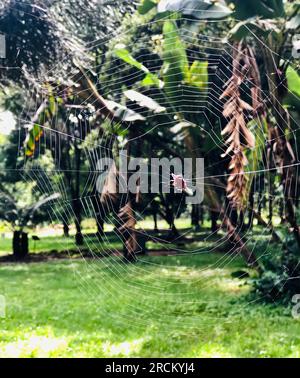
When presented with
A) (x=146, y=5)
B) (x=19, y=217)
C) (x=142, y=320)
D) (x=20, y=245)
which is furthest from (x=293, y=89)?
(x=20, y=245)

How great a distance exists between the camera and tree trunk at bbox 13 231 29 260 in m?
7.80

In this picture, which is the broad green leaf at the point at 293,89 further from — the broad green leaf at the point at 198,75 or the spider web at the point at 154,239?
the broad green leaf at the point at 198,75

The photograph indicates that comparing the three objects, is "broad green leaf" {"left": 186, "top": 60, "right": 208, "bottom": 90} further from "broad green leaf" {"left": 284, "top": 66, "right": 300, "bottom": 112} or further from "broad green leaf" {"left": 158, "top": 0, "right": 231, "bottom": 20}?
"broad green leaf" {"left": 158, "top": 0, "right": 231, "bottom": 20}

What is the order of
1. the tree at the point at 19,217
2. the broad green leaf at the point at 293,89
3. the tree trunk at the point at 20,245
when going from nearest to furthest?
the broad green leaf at the point at 293,89 < the tree at the point at 19,217 < the tree trunk at the point at 20,245

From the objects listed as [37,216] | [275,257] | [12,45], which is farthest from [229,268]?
[12,45]

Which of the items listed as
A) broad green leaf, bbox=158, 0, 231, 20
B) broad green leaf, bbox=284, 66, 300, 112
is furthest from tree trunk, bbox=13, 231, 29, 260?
broad green leaf, bbox=158, 0, 231, 20

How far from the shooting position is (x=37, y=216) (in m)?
7.73

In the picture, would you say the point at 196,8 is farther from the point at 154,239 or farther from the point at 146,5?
the point at 154,239

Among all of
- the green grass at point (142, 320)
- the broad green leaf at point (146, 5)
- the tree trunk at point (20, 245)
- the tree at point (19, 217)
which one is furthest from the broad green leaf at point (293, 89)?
the tree trunk at point (20, 245)

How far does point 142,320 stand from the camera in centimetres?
344

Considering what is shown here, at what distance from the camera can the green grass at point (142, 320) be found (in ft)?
9.03

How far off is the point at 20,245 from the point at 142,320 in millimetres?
4844

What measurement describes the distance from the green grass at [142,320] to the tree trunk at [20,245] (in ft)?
8.13

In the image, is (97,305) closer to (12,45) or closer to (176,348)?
(176,348)
